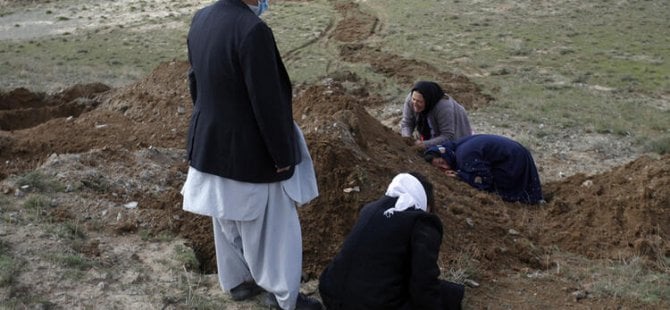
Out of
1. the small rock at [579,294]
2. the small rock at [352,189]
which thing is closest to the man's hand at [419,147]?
the small rock at [352,189]

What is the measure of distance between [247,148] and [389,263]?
0.95m

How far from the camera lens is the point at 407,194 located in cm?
367

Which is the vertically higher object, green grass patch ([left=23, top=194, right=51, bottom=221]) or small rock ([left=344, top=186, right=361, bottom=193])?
small rock ([left=344, top=186, right=361, bottom=193])

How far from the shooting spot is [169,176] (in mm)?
5547

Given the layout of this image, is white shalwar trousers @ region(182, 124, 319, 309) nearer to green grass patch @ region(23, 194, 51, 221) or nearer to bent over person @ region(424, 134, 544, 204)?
green grass patch @ region(23, 194, 51, 221)

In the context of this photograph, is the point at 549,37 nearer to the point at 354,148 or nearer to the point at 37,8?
the point at 354,148

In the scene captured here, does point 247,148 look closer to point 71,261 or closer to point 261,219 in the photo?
point 261,219

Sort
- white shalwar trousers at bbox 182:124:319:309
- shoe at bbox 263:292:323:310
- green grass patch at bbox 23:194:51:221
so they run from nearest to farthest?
1. white shalwar trousers at bbox 182:124:319:309
2. shoe at bbox 263:292:323:310
3. green grass patch at bbox 23:194:51:221

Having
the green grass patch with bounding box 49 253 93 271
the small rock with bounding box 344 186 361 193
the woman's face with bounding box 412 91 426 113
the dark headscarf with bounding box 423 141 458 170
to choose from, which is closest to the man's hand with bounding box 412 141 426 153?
the dark headscarf with bounding box 423 141 458 170

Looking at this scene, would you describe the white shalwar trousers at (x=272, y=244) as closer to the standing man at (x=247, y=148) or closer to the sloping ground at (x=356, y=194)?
the standing man at (x=247, y=148)

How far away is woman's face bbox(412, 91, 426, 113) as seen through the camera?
7434mm

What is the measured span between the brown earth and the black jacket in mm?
707

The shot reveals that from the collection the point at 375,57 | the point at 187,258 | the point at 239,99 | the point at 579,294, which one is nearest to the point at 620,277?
the point at 579,294

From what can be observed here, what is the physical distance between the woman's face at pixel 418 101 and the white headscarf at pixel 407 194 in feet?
12.3
